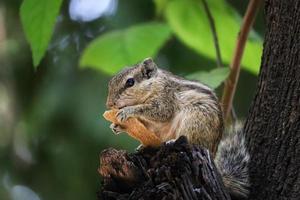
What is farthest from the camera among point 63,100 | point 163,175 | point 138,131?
point 63,100

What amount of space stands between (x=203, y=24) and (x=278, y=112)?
40.4 inches

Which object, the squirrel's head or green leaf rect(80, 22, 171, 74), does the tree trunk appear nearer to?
the squirrel's head

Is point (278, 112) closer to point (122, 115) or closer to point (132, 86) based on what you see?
point (122, 115)

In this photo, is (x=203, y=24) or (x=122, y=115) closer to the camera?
(x=122, y=115)

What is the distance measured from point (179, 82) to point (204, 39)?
0.53 meters

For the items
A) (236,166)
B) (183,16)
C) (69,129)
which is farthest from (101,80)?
(236,166)

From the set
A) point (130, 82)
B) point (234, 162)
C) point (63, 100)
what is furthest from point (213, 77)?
point (63, 100)

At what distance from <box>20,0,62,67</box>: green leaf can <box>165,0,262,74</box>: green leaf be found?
0.76m

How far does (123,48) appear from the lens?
112 inches

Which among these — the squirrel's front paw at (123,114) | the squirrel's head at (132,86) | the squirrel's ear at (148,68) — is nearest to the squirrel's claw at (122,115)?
the squirrel's front paw at (123,114)

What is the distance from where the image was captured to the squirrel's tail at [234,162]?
2.00 metres

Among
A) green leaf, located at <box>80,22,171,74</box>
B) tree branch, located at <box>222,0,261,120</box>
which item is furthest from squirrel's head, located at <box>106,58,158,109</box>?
green leaf, located at <box>80,22,171,74</box>

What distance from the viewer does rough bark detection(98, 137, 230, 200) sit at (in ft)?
5.86

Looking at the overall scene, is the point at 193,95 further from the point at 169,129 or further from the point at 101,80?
the point at 101,80
